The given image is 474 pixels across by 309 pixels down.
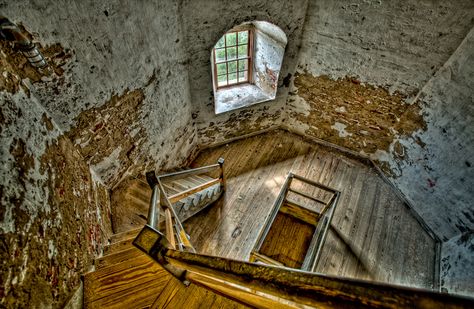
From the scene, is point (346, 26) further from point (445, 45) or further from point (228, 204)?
point (228, 204)

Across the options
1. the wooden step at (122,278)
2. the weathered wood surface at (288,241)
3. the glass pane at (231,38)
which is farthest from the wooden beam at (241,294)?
the glass pane at (231,38)

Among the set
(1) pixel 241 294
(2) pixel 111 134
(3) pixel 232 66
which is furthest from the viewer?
(3) pixel 232 66

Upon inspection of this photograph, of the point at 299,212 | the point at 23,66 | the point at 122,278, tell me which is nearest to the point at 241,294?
the point at 122,278

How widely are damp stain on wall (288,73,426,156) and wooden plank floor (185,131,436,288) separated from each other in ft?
1.56

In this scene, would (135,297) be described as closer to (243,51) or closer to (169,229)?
(169,229)

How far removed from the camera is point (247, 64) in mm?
5246

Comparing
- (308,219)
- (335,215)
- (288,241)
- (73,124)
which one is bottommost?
(335,215)

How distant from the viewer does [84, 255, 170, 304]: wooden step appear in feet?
6.02

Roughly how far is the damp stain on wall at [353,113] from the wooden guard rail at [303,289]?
4.30m

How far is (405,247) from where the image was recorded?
4.22 metres

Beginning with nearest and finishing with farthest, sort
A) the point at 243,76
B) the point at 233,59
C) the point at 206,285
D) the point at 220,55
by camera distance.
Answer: the point at 206,285 → the point at 220,55 → the point at 233,59 → the point at 243,76

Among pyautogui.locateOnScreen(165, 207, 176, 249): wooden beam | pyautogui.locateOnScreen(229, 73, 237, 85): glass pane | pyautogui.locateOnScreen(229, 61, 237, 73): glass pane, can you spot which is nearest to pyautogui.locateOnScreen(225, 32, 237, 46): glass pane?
pyautogui.locateOnScreen(229, 61, 237, 73): glass pane

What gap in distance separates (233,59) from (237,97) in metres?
0.75

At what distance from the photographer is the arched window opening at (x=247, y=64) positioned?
4.56 metres
